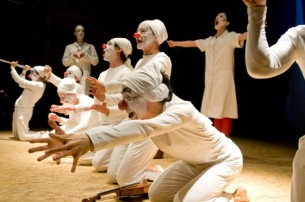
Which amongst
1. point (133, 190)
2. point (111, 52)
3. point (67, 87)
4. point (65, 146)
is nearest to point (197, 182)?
point (133, 190)

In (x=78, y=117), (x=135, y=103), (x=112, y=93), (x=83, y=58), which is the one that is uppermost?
(x=135, y=103)

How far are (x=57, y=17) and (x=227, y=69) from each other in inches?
180

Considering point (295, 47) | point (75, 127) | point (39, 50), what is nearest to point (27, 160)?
point (75, 127)

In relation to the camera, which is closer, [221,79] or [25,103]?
[221,79]

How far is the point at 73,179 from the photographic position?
394 centimetres

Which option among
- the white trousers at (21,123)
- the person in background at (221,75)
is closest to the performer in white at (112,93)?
the person in background at (221,75)

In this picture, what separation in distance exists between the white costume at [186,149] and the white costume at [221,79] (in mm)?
3148

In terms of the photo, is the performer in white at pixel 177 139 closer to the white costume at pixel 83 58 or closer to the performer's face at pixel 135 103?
the performer's face at pixel 135 103

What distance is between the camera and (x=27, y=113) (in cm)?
678

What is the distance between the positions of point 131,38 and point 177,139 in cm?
667

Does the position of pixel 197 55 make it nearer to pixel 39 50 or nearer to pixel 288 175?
pixel 39 50

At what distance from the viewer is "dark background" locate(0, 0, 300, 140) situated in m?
8.16

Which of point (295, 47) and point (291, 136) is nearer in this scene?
point (295, 47)

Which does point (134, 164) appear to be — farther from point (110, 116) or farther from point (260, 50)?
point (260, 50)
